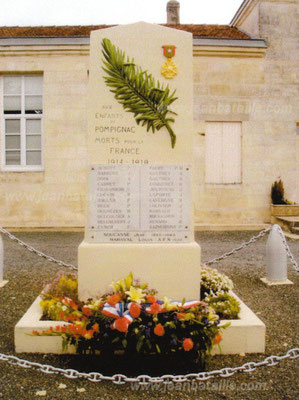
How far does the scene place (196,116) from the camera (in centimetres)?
1240

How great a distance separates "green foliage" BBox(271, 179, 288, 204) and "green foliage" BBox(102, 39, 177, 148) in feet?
28.9

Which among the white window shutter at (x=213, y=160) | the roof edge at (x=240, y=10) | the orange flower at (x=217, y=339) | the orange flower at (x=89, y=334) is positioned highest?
the roof edge at (x=240, y=10)

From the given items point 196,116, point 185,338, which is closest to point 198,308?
point 185,338

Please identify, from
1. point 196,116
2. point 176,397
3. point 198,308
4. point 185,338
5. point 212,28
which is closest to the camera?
point 176,397

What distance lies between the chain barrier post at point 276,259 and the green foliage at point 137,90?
261 centimetres

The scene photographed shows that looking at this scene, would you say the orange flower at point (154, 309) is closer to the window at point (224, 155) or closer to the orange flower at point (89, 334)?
the orange flower at point (89, 334)

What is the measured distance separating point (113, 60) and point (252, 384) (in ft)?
10.1

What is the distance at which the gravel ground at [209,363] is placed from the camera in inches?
126

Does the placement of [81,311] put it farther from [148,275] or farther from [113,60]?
[113,60]

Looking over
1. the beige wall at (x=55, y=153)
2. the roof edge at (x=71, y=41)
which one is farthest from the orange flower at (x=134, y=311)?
the roof edge at (x=71, y=41)

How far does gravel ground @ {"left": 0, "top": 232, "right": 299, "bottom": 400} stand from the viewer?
320 cm

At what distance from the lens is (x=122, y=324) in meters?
3.38

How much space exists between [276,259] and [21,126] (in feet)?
29.0

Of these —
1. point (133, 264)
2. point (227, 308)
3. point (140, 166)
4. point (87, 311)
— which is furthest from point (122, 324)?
point (140, 166)
